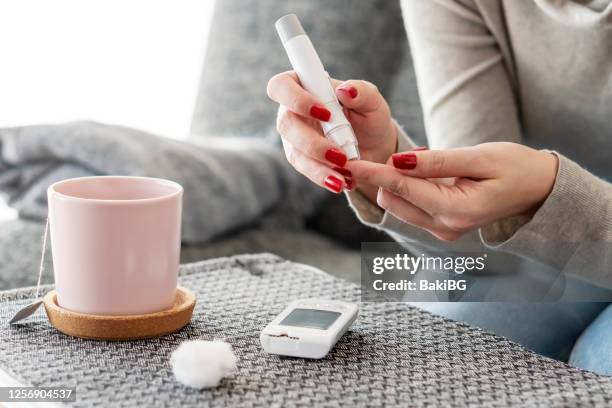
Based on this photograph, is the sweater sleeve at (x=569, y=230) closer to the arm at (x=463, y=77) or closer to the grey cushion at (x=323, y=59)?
the arm at (x=463, y=77)

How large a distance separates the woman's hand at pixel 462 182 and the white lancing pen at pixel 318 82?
3cm

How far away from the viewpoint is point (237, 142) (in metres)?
1.34

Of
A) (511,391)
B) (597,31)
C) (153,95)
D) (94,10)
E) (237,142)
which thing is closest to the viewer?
(511,391)

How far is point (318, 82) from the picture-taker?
68cm

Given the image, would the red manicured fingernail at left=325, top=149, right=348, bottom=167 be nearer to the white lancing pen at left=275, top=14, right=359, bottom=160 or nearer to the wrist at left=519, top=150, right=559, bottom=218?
the white lancing pen at left=275, top=14, right=359, bottom=160

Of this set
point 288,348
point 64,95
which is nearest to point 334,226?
point 64,95

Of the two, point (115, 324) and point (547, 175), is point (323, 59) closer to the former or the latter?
point (547, 175)

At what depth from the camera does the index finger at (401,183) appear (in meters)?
0.66

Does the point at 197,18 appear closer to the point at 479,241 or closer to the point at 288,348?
the point at 479,241

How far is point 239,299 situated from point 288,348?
145 mm

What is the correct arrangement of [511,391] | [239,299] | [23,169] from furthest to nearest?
[23,169] < [239,299] < [511,391]

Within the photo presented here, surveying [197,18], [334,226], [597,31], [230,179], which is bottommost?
[334,226]

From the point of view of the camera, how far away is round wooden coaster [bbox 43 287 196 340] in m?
0.60

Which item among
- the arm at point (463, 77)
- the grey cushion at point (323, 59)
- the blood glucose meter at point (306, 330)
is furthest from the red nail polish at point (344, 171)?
the grey cushion at point (323, 59)
